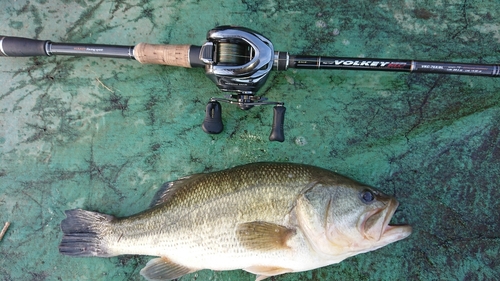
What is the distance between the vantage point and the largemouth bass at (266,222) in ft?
7.27

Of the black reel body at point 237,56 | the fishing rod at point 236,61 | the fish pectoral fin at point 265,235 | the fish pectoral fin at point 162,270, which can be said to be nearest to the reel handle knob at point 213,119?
the fishing rod at point 236,61

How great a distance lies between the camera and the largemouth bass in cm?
221

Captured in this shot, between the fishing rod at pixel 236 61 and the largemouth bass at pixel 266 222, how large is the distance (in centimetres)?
40

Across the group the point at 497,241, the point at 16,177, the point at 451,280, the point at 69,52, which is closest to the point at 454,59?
the point at 497,241

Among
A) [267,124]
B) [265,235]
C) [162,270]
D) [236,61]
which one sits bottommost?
[162,270]

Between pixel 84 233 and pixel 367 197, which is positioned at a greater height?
pixel 367 197

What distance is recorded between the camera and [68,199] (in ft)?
9.30

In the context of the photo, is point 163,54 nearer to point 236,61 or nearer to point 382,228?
point 236,61

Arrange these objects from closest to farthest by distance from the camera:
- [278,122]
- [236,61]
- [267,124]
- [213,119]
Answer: [236,61] < [278,122] < [213,119] < [267,124]

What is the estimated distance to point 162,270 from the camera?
8.23ft

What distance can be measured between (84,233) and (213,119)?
4.24ft

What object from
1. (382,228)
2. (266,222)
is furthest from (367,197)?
(266,222)

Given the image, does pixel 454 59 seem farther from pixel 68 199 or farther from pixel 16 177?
pixel 16 177

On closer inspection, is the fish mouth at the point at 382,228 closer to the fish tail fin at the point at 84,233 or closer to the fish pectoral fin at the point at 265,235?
the fish pectoral fin at the point at 265,235
